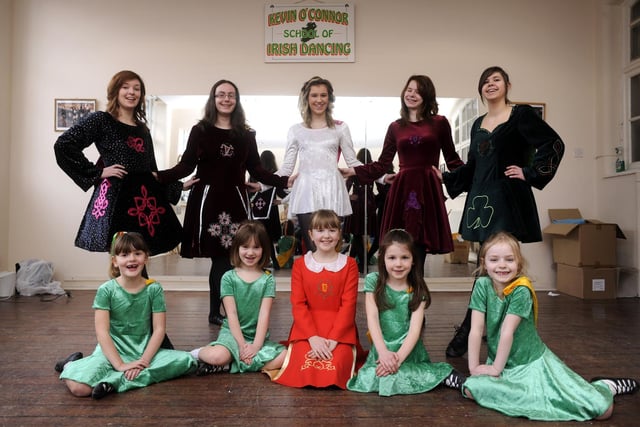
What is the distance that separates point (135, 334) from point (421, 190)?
5.33 ft

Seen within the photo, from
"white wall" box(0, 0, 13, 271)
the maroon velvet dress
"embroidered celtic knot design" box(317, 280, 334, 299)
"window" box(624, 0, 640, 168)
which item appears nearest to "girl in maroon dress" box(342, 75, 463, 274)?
the maroon velvet dress

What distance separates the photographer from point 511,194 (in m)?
2.20

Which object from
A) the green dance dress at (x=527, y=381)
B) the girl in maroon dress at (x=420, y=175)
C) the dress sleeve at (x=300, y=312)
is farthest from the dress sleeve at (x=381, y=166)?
the green dance dress at (x=527, y=381)

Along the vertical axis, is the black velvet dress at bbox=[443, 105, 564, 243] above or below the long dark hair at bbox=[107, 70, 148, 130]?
below

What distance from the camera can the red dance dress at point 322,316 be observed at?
1.89m

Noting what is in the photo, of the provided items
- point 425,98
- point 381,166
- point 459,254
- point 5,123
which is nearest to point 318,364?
point 381,166

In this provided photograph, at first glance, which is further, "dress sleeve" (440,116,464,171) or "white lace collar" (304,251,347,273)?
"dress sleeve" (440,116,464,171)

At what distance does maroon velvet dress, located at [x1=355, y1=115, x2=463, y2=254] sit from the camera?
8.27 ft

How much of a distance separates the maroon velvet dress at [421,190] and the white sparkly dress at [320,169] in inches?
11.8

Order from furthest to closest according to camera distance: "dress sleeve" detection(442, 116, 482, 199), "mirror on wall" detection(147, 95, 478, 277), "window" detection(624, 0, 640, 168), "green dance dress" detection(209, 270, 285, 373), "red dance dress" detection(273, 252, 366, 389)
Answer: "mirror on wall" detection(147, 95, 478, 277) < "window" detection(624, 0, 640, 168) < "dress sleeve" detection(442, 116, 482, 199) < "green dance dress" detection(209, 270, 285, 373) < "red dance dress" detection(273, 252, 366, 389)

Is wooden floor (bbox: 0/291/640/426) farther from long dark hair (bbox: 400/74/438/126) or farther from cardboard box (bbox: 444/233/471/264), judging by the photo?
cardboard box (bbox: 444/233/471/264)

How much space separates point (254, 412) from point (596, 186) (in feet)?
13.8

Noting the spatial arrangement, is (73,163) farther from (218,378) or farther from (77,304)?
(77,304)

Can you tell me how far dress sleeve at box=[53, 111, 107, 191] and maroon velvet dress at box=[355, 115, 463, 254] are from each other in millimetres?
A: 1623
